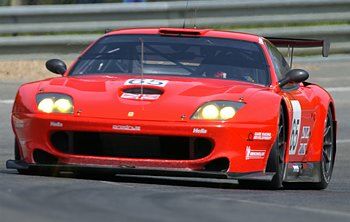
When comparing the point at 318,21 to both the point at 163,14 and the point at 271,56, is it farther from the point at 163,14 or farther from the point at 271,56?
the point at 271,56

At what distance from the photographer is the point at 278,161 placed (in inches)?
336

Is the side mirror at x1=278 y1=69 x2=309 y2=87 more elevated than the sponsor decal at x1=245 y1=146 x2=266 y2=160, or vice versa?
the side mirror at x1=278 y1=69 x2=309 y2=87

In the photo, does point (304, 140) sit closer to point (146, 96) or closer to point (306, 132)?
point (306, 132)

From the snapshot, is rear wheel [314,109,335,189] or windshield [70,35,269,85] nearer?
windshield [70,35,269,85]

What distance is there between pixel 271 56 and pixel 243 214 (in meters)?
3.84

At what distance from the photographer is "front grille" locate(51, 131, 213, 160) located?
8188mm

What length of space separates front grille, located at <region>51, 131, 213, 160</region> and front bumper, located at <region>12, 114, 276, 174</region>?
0.05 meters

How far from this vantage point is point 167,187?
7.94 m

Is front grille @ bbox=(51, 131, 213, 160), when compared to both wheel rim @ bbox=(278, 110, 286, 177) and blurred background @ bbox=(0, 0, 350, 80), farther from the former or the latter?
blurred background @ bbox=(0, 0, 350, 80)

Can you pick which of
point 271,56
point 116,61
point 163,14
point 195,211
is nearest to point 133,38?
point 116,61

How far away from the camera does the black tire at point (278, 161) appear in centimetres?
845

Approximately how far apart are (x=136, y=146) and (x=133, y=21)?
8748 mm

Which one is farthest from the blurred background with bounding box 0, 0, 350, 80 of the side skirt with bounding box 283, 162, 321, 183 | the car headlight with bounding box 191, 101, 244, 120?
the car headlight with bounding box 191, 101, 244, 120

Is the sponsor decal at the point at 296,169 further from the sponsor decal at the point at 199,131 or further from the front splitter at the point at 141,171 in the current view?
the sponsor decal at the point at 199,131
